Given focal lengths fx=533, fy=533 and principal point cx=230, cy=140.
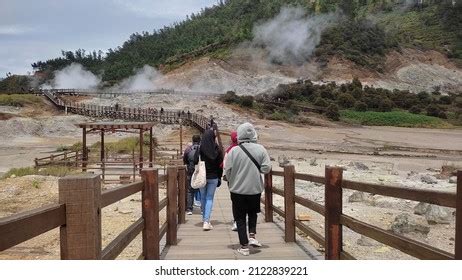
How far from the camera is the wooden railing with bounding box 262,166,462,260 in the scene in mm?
2766

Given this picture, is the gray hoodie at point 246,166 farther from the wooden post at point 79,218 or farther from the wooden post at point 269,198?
the wooden post at point 79,218

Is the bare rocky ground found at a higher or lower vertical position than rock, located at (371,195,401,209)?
higher

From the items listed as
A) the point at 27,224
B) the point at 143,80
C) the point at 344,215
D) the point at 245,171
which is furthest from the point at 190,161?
the point at 143,80

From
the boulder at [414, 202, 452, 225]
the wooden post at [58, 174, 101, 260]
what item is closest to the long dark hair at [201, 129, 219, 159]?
the wooden post at [58, 174, 101, 260]

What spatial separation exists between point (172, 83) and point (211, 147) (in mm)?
70895

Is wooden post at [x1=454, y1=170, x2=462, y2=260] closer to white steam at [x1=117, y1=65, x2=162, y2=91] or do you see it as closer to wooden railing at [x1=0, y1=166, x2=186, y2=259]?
wooden railing at [x1=0, y1=166, x2=186, y2=259]

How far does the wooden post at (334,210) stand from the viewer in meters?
4.59

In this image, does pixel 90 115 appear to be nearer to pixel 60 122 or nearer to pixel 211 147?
pixel 60 122

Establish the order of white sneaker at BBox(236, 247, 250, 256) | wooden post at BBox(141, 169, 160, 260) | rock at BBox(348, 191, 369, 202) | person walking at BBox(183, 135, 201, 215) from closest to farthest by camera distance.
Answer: wooden post at BBox(141, 169, 160, 260) < white sneaker at BBox(236, 247, 250, 256) < person walking at BBox(183, 135, 201, 215) < rock at BBox(348, 191, 369, 202)

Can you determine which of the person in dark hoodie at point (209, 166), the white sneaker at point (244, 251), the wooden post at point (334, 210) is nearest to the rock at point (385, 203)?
the person in dark hoodie at point (209, 166)

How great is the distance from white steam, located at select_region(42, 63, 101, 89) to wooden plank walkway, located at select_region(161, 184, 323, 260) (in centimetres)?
8611

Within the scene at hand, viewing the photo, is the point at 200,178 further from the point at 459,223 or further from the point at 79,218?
the point at 459,223

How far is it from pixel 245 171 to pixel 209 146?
184 cm

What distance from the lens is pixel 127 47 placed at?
123 m
